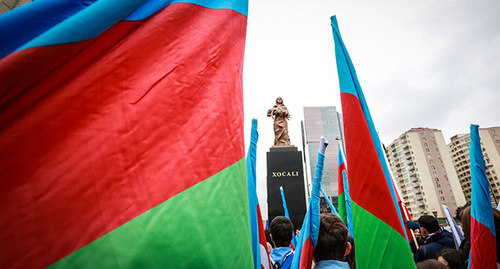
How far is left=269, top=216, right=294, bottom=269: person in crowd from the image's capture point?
2.19 m

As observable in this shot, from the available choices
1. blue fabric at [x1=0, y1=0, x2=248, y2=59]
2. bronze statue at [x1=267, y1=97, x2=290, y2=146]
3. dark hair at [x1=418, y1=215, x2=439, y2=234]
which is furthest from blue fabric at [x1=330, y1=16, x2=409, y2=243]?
bronze statue at [x1=267, y1=97, x2=290, y2=146]

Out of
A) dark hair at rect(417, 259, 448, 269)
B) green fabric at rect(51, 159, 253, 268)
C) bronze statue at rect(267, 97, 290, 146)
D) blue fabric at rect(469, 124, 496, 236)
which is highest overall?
bronze statue at rect(267, 97, 290, 146)

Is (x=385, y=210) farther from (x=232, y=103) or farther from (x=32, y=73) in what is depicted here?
(x=32, y=73)

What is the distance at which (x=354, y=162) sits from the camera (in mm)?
1703

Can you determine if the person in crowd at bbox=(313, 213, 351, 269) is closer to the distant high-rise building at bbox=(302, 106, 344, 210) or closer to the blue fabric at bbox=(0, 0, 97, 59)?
the blue fabric at bbox=(0, 0, 97, 59)

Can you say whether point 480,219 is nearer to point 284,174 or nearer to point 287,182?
point 287,182

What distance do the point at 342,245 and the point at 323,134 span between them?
55.9 meters

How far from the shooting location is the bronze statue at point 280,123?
9.94 metres

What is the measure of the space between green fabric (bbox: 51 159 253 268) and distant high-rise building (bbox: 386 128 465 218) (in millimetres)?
60772

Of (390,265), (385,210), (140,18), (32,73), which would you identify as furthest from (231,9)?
(390,265)

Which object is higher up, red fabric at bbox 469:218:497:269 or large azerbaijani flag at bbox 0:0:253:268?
large azerbaijani flag at bbox 0:0:253:268

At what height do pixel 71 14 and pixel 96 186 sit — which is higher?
pixel 71 14

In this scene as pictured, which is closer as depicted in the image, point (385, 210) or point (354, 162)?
point (385, 210)

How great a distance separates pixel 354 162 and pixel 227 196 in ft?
4.12
